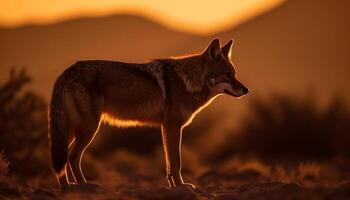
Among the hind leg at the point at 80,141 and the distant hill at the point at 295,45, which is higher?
the distant hill at the point at 295,45

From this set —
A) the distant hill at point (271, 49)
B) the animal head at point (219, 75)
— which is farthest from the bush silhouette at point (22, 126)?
the distant hill at point (271, 49)

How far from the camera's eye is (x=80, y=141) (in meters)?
9.82

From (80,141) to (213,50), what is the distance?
237 centimetres

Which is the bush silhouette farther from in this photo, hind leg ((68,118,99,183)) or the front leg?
the front leg

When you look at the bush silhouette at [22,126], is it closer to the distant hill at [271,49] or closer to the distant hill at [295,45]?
the distant hill at [271,49]

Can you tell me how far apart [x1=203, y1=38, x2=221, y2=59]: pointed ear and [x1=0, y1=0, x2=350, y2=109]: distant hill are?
46827 millimetres

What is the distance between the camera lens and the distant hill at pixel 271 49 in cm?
6425

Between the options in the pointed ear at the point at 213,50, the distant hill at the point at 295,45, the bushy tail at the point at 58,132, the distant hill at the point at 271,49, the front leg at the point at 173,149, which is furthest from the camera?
the distant hill at the point at 295,45

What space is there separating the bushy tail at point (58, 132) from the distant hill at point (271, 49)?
48613 mm

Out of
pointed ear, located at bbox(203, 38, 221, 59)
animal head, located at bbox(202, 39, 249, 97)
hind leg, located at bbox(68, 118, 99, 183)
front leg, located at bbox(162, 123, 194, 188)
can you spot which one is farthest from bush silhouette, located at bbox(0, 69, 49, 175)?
pointed ear, located at bbox(203, 38, 221, 59)

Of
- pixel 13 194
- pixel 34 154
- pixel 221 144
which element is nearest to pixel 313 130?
pixel 221 144

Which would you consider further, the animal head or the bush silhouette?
the bush silhouette

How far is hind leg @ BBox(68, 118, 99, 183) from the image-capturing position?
9.69 m

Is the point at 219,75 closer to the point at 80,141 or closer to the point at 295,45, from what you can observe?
the point at 80,141
